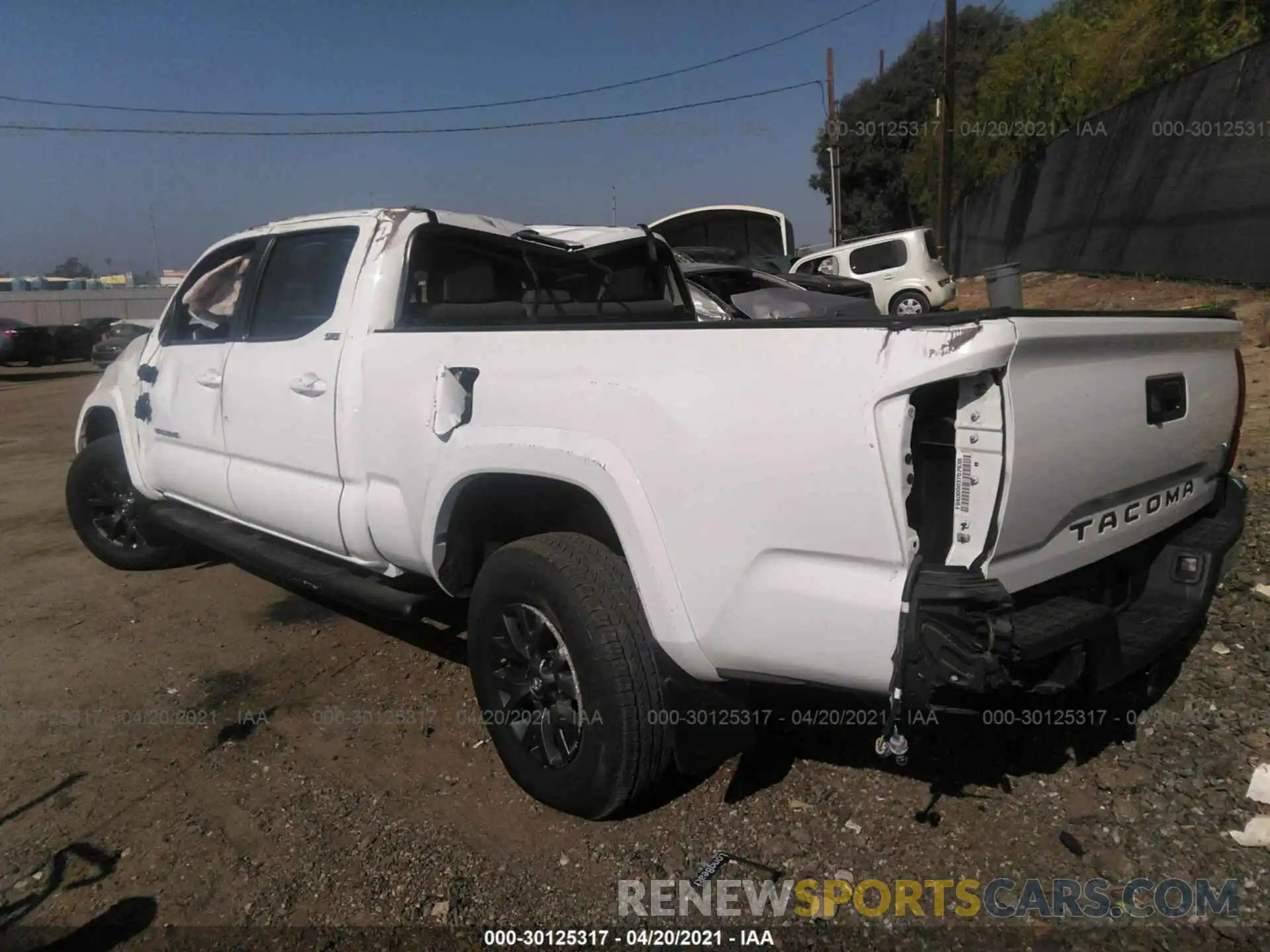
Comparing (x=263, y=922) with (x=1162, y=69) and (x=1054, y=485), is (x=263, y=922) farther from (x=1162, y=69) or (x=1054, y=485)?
(x=1162, y=69)

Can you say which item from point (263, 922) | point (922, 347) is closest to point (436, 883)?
point (263, 922)

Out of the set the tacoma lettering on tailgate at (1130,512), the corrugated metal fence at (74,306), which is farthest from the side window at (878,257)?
the corrugated metal fence at (74,306)

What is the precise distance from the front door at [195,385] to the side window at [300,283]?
8.1 inches

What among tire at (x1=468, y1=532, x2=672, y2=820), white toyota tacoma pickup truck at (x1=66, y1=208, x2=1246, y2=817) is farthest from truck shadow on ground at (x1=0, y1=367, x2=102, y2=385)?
tire at (x1=468, y1=532, x2=672, y2=820)

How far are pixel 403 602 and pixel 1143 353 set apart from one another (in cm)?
251

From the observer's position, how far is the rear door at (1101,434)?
2074 millimetres

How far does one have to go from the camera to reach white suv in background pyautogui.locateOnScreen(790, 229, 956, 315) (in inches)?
690

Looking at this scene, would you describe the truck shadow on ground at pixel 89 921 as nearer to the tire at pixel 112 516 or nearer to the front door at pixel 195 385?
the front door at pixel 195 385

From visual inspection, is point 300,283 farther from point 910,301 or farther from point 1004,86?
point 1004,86

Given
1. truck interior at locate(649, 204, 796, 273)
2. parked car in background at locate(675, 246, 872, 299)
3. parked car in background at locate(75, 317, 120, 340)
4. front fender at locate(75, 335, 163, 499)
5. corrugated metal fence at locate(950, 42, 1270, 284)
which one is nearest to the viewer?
front fender at locate(75, 335, 163, 499)

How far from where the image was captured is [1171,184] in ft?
40.9

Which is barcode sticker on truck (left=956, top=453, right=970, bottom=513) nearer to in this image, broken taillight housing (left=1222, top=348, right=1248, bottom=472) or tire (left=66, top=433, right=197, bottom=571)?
broken taillight housing (left=1222, top=348, right=1248, bottom=472)

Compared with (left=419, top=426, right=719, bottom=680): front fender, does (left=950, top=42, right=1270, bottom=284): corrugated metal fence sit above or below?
above

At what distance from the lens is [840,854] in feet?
8.87
